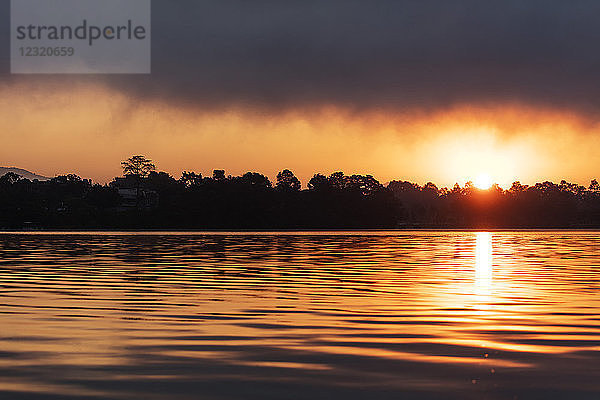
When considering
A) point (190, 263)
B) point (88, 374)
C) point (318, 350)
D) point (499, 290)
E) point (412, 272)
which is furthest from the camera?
point (190, 263)

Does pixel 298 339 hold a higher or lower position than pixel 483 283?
higher

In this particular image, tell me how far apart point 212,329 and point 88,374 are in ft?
19.2

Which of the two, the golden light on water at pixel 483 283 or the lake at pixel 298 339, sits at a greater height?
the lake at pixel 298 339

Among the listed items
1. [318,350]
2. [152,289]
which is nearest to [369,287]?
[152,289]

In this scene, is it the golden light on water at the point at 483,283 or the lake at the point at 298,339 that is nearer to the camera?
the lake at the point at 298,339

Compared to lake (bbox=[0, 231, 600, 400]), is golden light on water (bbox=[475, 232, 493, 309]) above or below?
below

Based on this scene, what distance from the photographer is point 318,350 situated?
16422mm

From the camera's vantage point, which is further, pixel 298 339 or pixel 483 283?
pixel 483 283

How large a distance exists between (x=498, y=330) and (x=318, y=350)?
5069 mm

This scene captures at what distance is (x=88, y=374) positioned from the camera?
544 inches

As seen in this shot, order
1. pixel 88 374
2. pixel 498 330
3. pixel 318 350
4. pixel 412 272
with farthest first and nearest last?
pixel 412 272 < pixel 498 330 < pixel 318 350 < pixel 88 374

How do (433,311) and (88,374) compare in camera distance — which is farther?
(433,311)

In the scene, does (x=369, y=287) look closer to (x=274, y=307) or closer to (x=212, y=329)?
(x=274, y=307)

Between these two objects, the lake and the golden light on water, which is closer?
the lake
